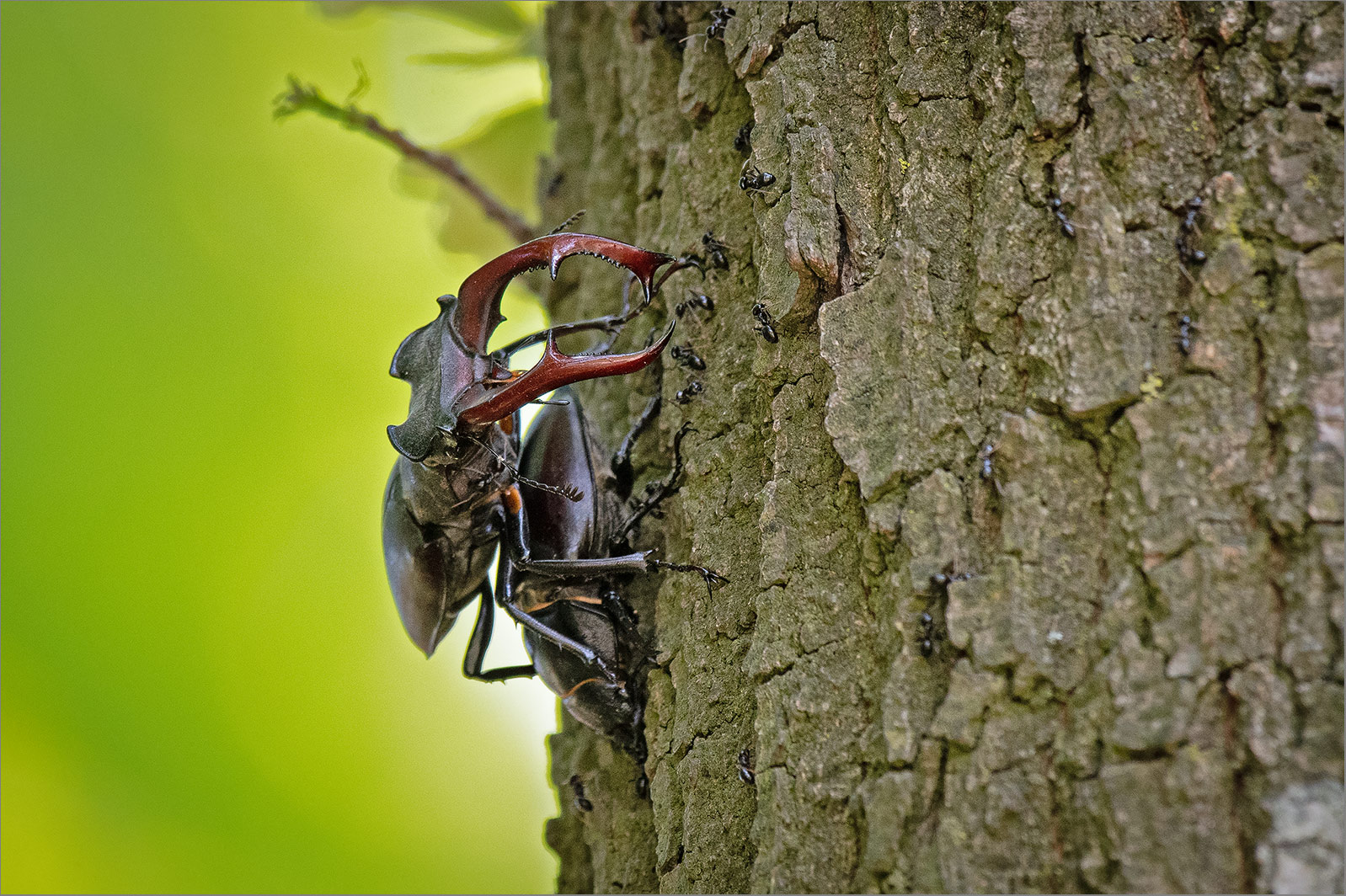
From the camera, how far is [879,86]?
184 cm

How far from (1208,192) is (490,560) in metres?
2.03

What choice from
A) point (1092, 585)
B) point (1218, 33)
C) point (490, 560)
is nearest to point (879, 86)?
point (1218, 33)

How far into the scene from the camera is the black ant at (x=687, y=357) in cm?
209

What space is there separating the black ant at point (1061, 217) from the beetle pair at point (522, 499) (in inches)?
34.0

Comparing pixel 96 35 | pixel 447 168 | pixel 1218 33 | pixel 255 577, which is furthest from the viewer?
pixel 96 35

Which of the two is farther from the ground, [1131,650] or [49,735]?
[1131,650]

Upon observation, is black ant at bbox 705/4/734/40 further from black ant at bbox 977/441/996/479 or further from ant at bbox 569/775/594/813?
ant at bbox 569/775/594/813

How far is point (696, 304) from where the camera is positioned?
2121 millimetres

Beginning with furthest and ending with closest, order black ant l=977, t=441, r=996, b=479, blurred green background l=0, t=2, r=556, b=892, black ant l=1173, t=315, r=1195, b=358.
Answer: blurred green background l=0, t=2, r=556, b=892
black ant l=977, t=441, r=996, b=479
black ant l=1173, t=315, r=1195, b=358

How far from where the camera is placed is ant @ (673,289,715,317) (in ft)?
6.89

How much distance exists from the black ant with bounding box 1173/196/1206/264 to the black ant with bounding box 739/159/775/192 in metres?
0.79

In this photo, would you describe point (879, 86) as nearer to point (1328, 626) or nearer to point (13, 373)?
point (1328, 626)

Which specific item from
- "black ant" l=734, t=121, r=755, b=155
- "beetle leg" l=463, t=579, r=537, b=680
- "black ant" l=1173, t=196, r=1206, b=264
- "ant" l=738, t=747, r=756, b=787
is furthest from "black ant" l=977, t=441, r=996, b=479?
"beetle leg" l=463, t=579, r=537, b=680

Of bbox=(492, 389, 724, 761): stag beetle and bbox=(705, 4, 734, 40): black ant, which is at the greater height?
bbox=(705, 4, 734, 40): black ant
